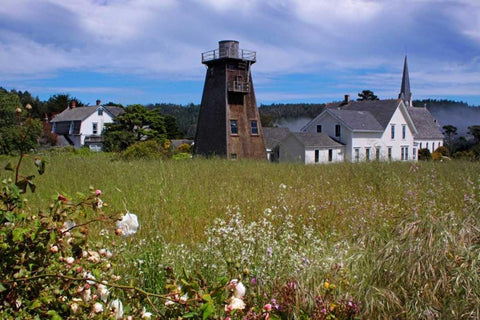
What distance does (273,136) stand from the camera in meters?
43.8

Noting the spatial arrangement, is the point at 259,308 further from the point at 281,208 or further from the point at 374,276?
the point at 281,208

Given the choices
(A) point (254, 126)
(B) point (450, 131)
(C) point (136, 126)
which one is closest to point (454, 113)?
(B) point (450, 131)

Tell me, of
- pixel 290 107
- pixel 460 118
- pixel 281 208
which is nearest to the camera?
pixel 281 208

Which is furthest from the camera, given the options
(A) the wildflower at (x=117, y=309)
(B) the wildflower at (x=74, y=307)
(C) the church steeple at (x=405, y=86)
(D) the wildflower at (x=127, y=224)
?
(C) the church steeple at (x=405, y=86)

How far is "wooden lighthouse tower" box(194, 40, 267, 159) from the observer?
89.9ft

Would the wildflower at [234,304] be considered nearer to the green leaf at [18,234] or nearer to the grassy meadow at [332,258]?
the grassy meadow at [332,258]

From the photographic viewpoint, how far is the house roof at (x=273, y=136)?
4225 cm

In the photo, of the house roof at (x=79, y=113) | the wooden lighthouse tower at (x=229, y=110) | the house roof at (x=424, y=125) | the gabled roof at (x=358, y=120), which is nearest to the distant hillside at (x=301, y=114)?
the house roof at (x=79, y=113)

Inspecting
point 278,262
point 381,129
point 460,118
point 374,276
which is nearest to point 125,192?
point 278,262

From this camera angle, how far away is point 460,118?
251ft

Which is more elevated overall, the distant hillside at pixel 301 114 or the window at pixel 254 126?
the distant hillside at pixel 301 114

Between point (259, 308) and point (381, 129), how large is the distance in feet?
121

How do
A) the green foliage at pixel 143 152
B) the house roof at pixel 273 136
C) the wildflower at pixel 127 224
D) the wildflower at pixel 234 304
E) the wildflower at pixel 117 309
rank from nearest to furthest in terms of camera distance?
the wildflower at pixel 234 304 → the wildflower at pixel 117 309 → the wildflower at pixel 127 224 → the green foliage at pixel 143 152 → the house roof at pixel 273 136

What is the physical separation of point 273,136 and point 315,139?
9.80 m
